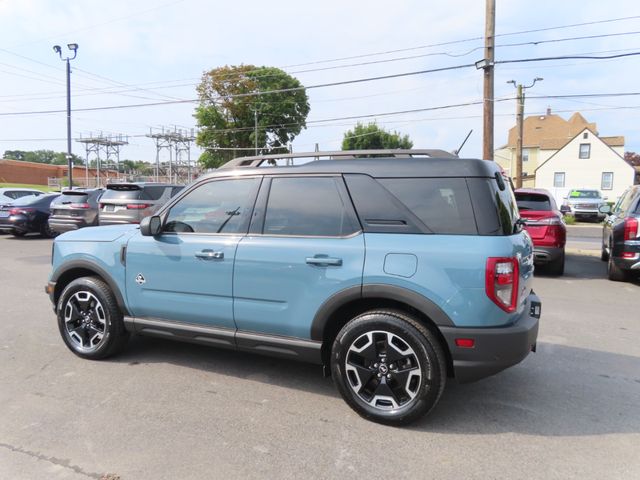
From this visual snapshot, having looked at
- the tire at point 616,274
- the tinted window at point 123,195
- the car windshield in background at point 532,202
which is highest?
the tinted window at point 123,195

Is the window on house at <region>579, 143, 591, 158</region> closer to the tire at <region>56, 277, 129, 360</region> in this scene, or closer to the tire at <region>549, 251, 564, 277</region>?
the tire at <region>549, 251, 564, 277</region>

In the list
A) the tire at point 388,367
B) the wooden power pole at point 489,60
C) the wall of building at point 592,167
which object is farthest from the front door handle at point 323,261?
the wall of building at point 592,167

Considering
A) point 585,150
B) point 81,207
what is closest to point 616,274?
point 81,207

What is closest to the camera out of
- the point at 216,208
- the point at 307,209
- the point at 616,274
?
the point at 307,209

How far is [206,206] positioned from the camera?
409 centimetres

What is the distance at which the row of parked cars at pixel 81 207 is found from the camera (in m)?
11.9

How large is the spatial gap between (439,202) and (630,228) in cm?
609

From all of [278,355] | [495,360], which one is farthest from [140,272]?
[495,360]

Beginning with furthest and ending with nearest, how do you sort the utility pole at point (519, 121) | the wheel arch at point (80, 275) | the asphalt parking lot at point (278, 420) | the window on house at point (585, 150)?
the window on house at point (585, 150) → the utility pole at point (519, 121) → the wheel arch at point (80, 275) → the asphalt parking lot at point (278, 420)

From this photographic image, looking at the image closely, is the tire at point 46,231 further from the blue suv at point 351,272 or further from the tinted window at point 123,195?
the blue suv at point 351,272

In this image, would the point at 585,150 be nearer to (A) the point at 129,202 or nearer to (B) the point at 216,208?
(A) the point at 129,202

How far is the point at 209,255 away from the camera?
3824mm

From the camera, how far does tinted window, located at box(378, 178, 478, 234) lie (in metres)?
3.17

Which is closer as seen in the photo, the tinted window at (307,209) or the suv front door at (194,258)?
the tinted window at (307,209)
